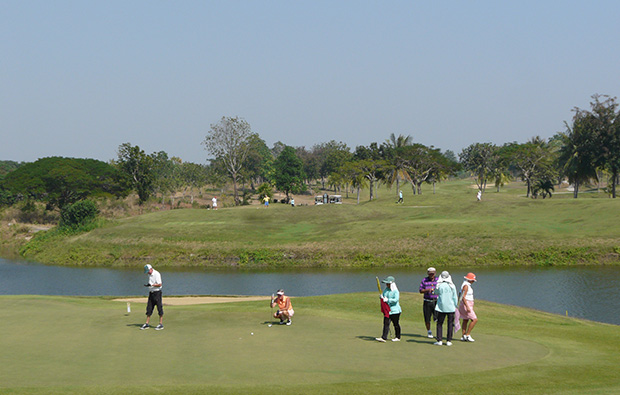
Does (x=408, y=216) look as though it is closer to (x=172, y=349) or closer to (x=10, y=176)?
(x=172, y=349)

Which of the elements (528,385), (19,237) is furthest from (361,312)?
(19,237)

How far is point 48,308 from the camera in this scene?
2767cm

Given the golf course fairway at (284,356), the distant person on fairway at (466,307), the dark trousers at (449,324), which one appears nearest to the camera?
the golf course fairway at (284,356)

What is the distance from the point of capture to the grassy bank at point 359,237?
205ft

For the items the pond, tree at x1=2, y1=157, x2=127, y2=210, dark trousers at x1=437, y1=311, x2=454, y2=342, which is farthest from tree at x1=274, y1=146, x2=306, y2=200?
dark trousers at x1=437, y1=311, x2=454, y2=342

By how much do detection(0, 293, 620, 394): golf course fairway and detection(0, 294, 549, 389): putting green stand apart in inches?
1.4

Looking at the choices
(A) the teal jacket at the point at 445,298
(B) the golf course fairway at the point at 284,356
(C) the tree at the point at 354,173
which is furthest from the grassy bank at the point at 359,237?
(A) the teal jacket at the point at 445,298

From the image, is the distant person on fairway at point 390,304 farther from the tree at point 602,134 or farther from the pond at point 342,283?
the tree at point 602,134

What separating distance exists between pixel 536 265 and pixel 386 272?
48.3 feet

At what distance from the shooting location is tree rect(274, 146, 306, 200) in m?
170

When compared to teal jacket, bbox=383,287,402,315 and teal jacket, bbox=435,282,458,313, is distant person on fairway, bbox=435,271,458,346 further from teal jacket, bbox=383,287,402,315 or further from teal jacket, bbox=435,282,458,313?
teal jacket, bbox=383,287,402,315

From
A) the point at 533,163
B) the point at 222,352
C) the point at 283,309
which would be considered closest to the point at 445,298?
the point at 283,309

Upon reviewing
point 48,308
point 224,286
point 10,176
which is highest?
point 10,176

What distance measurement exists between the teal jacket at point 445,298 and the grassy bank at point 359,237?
1671 inches
